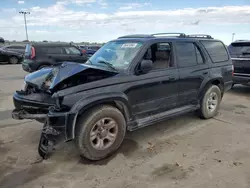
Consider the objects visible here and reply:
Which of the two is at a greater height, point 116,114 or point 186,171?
point 116,114

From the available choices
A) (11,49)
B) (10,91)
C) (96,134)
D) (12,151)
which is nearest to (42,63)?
(10,91)

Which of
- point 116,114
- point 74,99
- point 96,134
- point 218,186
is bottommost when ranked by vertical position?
point 218,186

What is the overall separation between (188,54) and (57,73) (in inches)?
104

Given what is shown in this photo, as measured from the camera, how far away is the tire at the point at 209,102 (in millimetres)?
5125

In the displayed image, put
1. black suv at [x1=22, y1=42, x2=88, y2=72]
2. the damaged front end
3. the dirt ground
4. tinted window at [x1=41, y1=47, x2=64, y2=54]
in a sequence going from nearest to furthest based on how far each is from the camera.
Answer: the dirt ground → the damaged front end → black suv at [x1=22, y1=42, x2=88, y2=72] → tinted window at [x1=41, y1=47, x2=64, y2=54]

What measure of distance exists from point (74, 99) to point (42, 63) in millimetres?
8551

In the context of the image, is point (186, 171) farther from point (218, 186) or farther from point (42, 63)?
point (42, 63)

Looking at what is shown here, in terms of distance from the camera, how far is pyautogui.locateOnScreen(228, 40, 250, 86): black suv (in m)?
7.50

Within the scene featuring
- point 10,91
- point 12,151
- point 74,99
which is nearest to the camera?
point 74,99

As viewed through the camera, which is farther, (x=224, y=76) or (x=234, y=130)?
(x=224, y=76)

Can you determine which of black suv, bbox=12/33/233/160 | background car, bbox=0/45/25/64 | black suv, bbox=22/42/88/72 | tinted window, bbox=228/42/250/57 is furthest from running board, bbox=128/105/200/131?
background car, bbox=0/45/25/64

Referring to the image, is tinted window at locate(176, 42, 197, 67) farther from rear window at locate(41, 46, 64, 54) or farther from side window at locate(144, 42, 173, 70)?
rear window at locate(41, 46, 64, 54)

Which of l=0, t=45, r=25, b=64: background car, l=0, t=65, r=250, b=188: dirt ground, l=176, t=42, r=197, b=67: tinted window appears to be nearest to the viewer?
l=0, t=65, r=250, b=188: dirt ground

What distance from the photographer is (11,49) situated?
1977 centimetres
